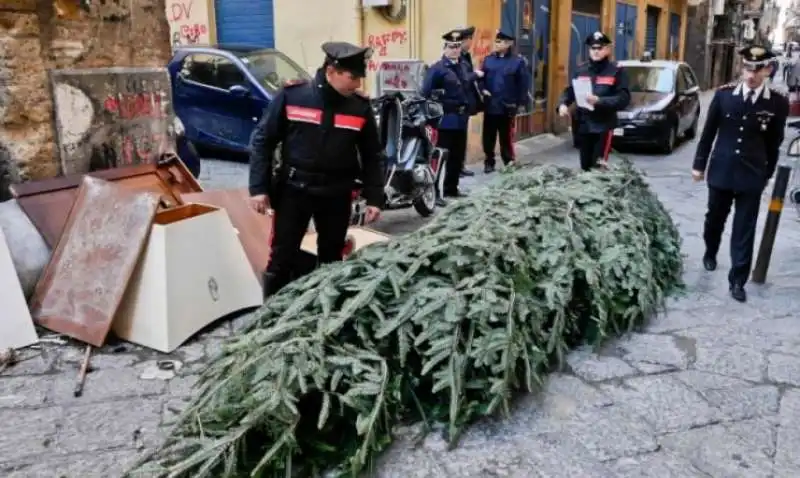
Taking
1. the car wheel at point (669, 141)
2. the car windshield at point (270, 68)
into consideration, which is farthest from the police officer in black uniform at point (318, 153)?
the car wheel at point (669, 141)

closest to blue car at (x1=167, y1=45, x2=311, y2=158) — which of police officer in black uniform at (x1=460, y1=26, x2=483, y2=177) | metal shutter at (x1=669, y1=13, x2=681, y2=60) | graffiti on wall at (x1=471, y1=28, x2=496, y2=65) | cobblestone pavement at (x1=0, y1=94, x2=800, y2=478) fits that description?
graffiti on wall at (x1=471, y1=28, x2=496, y2=65)

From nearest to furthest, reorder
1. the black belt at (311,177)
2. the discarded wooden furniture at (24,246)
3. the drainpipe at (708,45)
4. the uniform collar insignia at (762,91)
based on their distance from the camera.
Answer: the black belt at (311,177)
the discarded wooden furniture at (24,246)
the uniform collar insignia at (762,91)
the drainpipe at (708,45)

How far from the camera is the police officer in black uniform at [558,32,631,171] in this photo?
7.02m

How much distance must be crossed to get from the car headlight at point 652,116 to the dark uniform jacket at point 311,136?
9008mm

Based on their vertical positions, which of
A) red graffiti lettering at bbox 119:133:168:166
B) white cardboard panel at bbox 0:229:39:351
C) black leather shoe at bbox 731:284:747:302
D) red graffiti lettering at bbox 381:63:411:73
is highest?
red graffiti lettering at bbox 381:63:411:73

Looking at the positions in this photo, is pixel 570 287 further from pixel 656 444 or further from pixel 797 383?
pixel 797 383

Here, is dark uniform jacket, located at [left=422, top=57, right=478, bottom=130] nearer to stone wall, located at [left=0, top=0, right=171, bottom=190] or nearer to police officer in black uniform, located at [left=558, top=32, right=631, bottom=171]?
police officer in black uniform, located at [left=558, top=32, right=631, bottom=171]

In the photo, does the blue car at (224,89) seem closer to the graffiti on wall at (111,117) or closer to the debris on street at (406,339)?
the graffiti on wall at (111,117)

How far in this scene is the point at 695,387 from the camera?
357cm

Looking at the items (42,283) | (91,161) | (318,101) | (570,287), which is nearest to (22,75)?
(91,161)

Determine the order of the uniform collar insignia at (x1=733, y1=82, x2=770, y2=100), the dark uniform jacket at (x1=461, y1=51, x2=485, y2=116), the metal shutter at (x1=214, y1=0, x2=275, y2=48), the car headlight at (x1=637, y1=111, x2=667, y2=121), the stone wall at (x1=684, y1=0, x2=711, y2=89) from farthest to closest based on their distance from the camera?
the stone wall at (x1=684, y1=0, x2=711, y2=89) < the metal shutter at (x1=214, y1=0, x2=275, y2=48) < the car headlight at (x1=637, y1=111, x2=667, y2=121) < the dark uniform jacket at (x1=461, y1=51, x2=485, y2=116) < the uniform collar insignia at (x1=733, y1=82, x2=770, y2=100)

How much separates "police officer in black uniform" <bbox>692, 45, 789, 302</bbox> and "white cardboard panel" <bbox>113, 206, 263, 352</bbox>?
11.1 feet

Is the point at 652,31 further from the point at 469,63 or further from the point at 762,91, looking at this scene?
the point at 762,91

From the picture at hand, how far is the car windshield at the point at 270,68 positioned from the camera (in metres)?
9.74
